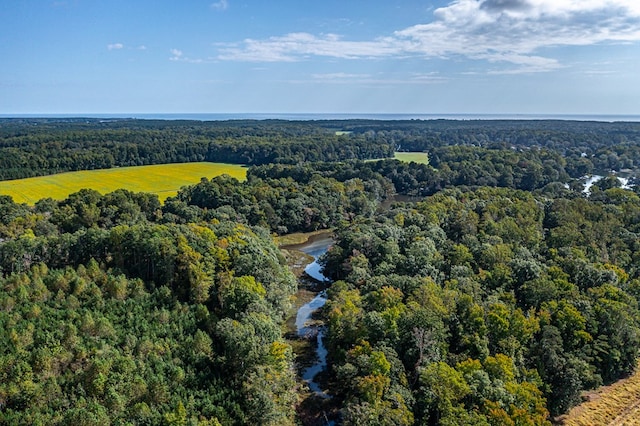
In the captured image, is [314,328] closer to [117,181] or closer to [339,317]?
[339,317]

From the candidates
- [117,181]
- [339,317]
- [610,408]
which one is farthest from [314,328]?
[117,181]

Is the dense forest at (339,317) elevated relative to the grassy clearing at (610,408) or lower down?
elevated

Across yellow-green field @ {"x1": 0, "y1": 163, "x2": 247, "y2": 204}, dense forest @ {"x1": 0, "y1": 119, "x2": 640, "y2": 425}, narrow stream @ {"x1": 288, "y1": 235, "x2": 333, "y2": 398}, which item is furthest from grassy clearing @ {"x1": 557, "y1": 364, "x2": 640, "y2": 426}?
yellow-green field @ {"x1": 0, "y1": 163, "x2": 247, "y2": 204}

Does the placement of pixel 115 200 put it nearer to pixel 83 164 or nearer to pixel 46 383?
pixel 46 383

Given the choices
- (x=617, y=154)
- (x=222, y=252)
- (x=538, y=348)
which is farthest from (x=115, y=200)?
(x=617, y=154)

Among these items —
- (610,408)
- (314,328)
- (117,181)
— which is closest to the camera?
(610,408)

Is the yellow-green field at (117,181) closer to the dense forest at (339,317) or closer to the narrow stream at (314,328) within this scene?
the dense forest at (339,317)

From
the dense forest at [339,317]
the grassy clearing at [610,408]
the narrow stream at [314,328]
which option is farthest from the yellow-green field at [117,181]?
the grassy clearing at [610,408]
